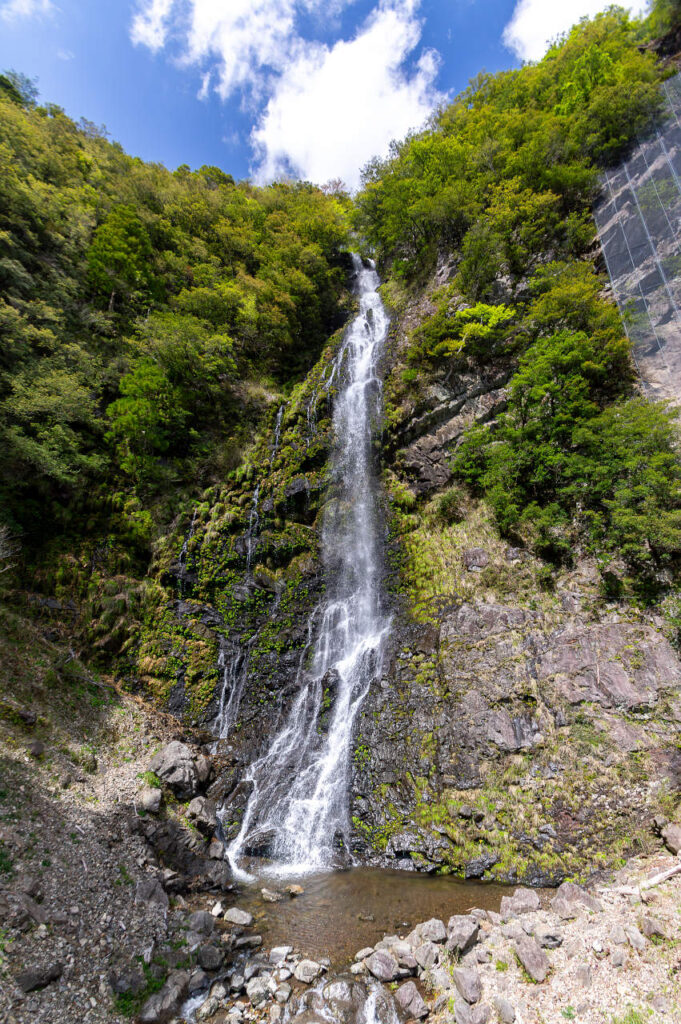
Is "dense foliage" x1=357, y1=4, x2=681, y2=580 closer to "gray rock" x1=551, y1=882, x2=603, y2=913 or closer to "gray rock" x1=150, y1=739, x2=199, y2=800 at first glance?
"gray rock" x1=551, y1=882, x2=603, y2=913

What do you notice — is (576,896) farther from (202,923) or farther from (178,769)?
(178,769)

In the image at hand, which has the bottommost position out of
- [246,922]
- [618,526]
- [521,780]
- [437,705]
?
[246,922]

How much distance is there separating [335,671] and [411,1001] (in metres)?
6.81

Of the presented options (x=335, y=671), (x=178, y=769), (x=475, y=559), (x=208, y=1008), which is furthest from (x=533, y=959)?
(x=475, y=559)

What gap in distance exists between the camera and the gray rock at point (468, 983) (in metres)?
4.85

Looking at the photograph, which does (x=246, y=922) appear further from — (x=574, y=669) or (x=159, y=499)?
(x=159, y=499)

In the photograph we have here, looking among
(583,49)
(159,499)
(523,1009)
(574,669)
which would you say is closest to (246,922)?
(523,1009)

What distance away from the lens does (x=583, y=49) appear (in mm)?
18359

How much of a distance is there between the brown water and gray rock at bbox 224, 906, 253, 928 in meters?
0.15

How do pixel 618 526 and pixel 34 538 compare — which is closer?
pixel 618 526

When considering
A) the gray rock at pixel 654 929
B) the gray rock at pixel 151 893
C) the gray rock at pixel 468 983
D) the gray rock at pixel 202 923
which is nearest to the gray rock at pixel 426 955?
the gray rock at pixel 468 983

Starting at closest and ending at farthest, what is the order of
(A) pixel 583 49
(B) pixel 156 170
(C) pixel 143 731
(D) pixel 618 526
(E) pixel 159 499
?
(D) pixel 618 526 → (C) pixel 143 731 → (E) pixel 159 499 → (A) pixel 583 49 → (B) pixel 156 170

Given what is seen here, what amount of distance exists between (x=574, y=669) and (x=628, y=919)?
4.22 meters

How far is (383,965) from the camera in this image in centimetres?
561
